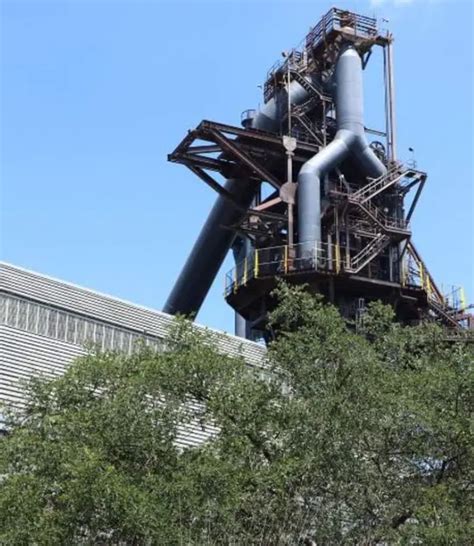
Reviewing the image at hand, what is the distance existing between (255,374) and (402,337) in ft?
12.2

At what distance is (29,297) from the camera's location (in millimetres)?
30000

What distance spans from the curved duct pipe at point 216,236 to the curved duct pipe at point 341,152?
2.48m

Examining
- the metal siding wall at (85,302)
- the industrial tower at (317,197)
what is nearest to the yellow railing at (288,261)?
the industrial tower at (317,197)

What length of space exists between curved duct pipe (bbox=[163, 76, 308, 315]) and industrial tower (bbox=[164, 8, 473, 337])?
0.18ft

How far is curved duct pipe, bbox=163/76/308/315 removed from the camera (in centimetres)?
4550

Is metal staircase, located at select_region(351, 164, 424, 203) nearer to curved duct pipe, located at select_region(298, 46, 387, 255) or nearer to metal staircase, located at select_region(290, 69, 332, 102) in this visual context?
curved duct pipe, located at select_region(298, 46, 387, 255)

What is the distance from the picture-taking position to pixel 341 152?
43.0 m

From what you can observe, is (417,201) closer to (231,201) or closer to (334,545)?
(231,201)

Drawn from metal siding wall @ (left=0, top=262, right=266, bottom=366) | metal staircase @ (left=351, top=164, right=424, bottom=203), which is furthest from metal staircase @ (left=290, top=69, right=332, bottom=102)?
metal siding wall @ (left=0, top=262, right=266, bottom=366)

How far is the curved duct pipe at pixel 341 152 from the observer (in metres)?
41.0

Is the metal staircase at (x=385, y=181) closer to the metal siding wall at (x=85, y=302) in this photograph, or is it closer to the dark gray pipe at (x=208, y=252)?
the dark gray pipe at (x=208, y=252)

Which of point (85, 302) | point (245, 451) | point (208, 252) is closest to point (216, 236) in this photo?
point (208, 252)

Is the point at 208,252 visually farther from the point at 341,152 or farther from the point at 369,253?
the point at 369,253

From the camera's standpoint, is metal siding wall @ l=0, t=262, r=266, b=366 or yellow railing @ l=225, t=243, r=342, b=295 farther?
yellow railing @ l=225, t=243, r=342, b=295
